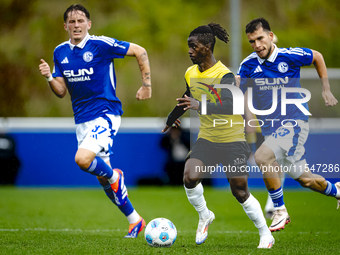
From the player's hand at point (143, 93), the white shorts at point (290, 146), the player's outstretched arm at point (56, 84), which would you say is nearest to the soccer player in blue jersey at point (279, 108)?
the white shorts at point (290, 146)

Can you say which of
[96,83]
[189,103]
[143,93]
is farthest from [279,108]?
[96,83]

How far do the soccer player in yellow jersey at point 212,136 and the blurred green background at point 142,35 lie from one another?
12.3 m

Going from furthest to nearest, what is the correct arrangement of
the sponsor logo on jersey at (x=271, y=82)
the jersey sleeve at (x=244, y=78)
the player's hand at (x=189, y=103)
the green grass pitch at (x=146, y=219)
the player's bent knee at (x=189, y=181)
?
the jersey sleeve at (x=244, y=78) → the sponsor logo on jersey at (x=271, y=82) → the player's bent knee at (x=189, y=181) → the green grass pitch at (x=146, y=219) → the player's hand at (x=189, y=103)

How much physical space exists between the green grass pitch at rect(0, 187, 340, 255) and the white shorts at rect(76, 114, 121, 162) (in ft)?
3.08

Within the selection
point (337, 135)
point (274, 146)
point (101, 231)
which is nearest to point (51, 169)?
point (101, 231)

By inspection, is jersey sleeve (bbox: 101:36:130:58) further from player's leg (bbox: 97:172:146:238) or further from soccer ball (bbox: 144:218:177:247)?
soccer ball (bbox: 144:218:177:247)

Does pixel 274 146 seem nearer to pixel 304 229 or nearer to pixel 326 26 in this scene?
pixel 304 229

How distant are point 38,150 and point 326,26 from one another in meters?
Answer: 11.6

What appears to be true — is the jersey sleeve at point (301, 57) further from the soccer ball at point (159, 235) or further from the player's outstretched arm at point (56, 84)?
the player's outstretched arm at point (56, 84)

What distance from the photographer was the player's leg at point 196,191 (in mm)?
4957

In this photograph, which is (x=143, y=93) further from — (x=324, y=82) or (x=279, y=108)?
(x=324, y=82)

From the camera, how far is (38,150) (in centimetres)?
1172

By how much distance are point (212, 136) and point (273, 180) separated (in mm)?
915

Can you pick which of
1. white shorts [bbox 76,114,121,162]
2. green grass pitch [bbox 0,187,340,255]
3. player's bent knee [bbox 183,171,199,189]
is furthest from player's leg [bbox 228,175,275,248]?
white shorts [bbox 76,114,121,162]
